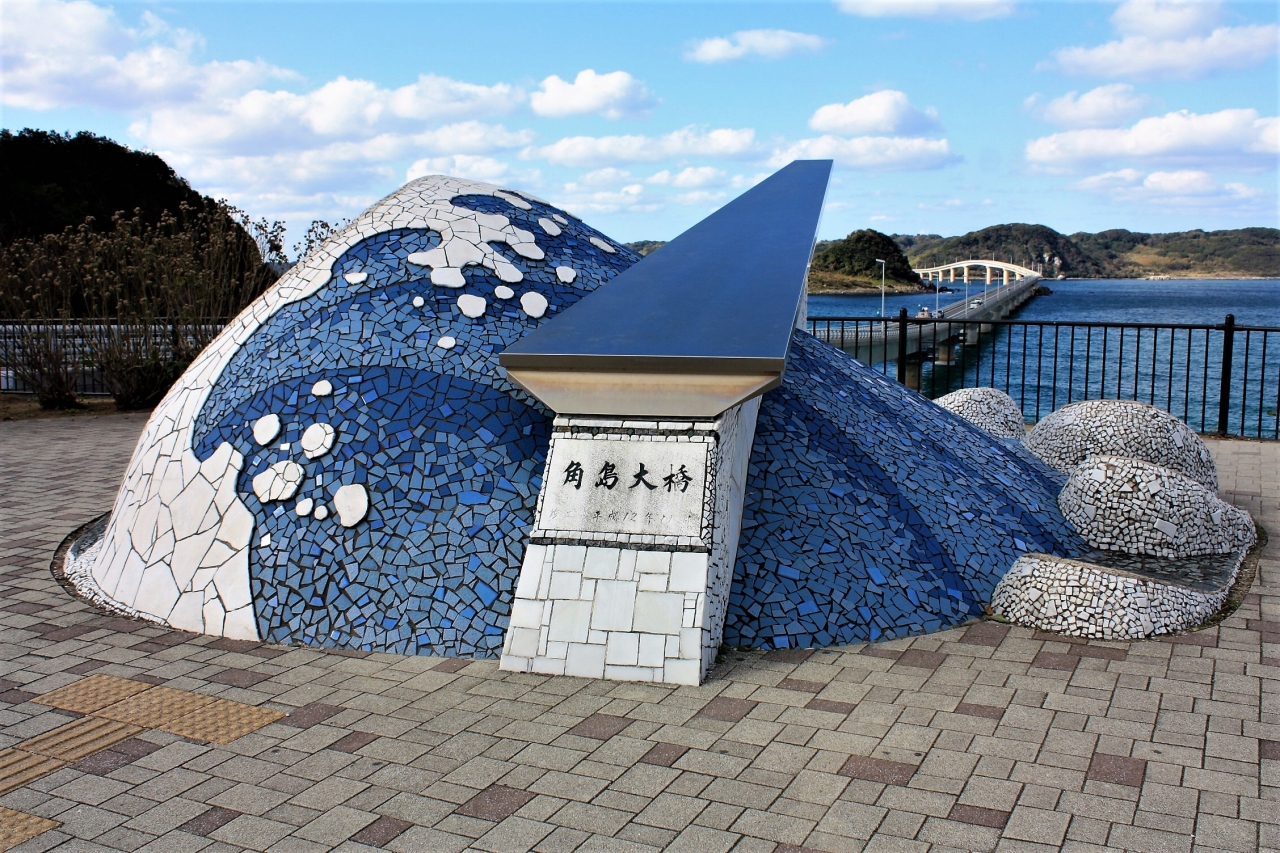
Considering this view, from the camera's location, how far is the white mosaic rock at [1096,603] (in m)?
5.00

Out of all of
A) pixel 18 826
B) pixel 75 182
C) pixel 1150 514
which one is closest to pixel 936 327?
pixel 1150 514

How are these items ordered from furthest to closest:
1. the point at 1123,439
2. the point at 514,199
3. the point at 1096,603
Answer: the point at 1123,439 → the point at 514,199 → the point at 1096,603

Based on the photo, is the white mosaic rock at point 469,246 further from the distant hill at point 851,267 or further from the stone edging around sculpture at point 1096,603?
the distant hill at point 851,267

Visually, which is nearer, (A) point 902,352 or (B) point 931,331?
(A) point 902,352

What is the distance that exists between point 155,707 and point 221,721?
371mm

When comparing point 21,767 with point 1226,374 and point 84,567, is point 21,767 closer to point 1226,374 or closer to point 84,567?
point 84,567

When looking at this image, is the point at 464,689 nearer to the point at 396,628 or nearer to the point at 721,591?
the point at 396,628

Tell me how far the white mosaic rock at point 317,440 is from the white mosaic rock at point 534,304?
1.35 metres

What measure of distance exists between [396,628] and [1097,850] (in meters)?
3.11

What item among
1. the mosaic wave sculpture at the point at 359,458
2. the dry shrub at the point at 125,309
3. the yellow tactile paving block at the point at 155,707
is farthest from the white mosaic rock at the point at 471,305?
the dry shrub at the point at 125,309

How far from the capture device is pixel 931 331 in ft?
Answer: 72.8

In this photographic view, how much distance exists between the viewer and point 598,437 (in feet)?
15.9

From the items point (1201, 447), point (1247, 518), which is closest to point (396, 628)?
point (1247, 518)

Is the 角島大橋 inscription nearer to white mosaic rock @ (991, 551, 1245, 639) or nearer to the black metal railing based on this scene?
white mosaic rock @ (991, 551, 1245, 639)
